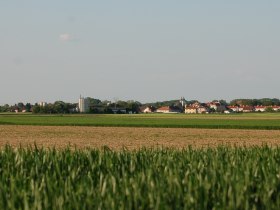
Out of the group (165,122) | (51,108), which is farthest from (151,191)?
(51,108)

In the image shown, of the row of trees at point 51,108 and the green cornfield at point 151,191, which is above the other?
the row of trees at point 51,108

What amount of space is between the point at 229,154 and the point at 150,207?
5.96m

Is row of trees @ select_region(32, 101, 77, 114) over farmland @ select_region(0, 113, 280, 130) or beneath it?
over

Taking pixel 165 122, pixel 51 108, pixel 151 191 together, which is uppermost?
pixel 51 108

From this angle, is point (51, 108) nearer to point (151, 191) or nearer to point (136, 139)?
point (136, 139)

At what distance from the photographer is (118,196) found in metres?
6.72

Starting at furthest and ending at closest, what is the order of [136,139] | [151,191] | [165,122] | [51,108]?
[51,108]
[165,122]
[136,139]
[151,191]

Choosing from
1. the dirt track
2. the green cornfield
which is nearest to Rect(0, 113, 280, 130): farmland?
the dirt track

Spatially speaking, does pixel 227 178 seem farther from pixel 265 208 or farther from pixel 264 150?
pixel 264 150

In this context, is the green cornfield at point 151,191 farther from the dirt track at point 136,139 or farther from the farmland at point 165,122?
the farmland at point 165,122

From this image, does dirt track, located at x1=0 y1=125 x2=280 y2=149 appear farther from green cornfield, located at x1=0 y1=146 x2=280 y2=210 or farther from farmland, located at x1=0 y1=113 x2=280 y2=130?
green cornfield, located at x1=0 y1=146 x2=280 y2=210

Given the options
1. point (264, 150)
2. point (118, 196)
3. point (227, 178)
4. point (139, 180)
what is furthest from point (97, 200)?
point (264, 150)

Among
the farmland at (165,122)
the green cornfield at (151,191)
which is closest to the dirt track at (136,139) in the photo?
the farmland at (165,122)

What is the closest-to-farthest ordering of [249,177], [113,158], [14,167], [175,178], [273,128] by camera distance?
[175,178]
[249,177]
[14,167]
[113,158]
[273,128]
